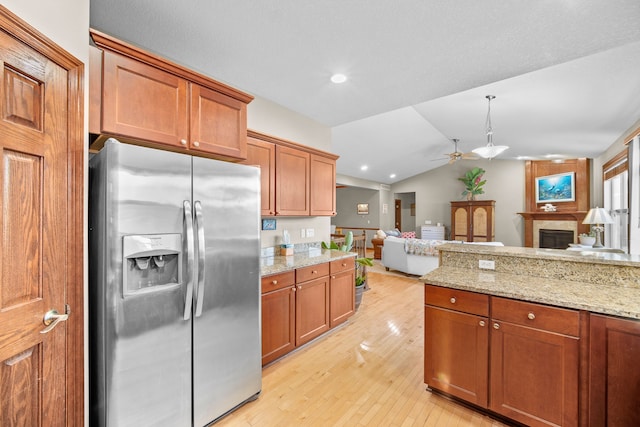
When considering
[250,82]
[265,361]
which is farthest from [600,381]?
[250,82]

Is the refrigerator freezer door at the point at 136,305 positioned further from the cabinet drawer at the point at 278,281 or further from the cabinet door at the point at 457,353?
the cabinet door at the point at 457,353

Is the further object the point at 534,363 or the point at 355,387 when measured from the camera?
the point at 355,387

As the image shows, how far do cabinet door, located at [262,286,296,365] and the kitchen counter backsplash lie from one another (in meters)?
0.21

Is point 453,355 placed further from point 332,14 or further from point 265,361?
point 332,14

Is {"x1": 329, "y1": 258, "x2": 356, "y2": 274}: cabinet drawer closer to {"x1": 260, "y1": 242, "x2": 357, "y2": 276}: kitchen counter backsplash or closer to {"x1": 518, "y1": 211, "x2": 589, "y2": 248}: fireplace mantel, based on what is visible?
{"x1": 260, "y1": 242, "x2": 357, "y2": 276}: kitchen counter backsplash

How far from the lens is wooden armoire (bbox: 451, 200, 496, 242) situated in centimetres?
857

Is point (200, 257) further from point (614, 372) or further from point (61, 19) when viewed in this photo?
point (614, 372)

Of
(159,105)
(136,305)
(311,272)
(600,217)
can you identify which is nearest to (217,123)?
(159,105)

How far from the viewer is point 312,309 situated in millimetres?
2928

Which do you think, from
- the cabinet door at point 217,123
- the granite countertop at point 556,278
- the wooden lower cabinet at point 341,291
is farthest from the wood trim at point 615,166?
the cabinet door at point 217,123

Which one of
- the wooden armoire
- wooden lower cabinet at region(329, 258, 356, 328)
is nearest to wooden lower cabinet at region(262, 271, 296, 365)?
wooden lower cabinet at region(329, 258, 356, 328)

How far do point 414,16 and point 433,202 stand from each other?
9.24m

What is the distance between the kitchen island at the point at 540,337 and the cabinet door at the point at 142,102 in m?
2.10

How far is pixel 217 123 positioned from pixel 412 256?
16.5 feet
